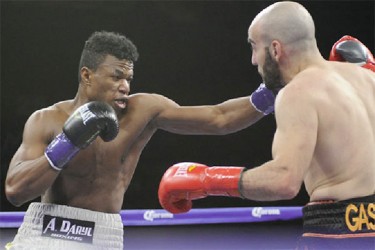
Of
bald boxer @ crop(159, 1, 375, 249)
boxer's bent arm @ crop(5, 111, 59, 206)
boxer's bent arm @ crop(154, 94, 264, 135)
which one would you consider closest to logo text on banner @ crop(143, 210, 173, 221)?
boxer's bent arm @ crop(154, 94, 264, 135)

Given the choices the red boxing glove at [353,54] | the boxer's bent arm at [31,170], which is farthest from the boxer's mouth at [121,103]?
the red boxing glove at [353,54]

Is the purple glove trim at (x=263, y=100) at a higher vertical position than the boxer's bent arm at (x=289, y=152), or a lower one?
higher

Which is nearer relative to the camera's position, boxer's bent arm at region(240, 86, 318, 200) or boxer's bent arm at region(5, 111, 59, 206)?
boxer's bent arm at region(240, 86, 318, 200)

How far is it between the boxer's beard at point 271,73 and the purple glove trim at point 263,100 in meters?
0.68

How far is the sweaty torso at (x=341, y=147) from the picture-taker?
1.56m

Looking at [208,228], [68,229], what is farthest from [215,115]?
[208,228]

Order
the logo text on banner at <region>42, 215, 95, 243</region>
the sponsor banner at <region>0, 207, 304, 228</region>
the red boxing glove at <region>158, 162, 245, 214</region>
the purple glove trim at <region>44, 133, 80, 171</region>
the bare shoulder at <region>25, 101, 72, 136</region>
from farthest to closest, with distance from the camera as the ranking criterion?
the sponsor banner at <region>0, 207, 304, 228</region> → the bare shoulder at <region>25, 101, 72, 136</region> → the logo text on banner at <region>42, 215, 95, 243</region> → the purple glove trim at <region>44, 133, 80, 171</region> → the red boxing glove at <region>158, 162, 245, 214</region>

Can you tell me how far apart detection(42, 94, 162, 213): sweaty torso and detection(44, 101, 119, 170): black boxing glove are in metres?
0.18

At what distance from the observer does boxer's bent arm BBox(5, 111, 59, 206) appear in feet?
6.84

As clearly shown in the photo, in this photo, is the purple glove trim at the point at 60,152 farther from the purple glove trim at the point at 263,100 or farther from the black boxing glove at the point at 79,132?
the purple glove trim at the point at 263,100

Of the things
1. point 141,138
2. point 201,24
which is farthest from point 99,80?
point 201,24

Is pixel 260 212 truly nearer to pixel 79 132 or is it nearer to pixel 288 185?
pixel 79 132

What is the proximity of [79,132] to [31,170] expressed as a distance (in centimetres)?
23

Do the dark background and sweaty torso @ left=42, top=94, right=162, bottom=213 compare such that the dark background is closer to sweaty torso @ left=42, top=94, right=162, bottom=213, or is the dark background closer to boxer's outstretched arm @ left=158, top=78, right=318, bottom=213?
sweaty torso @ left=42, top=94, right=162, bottom=213
